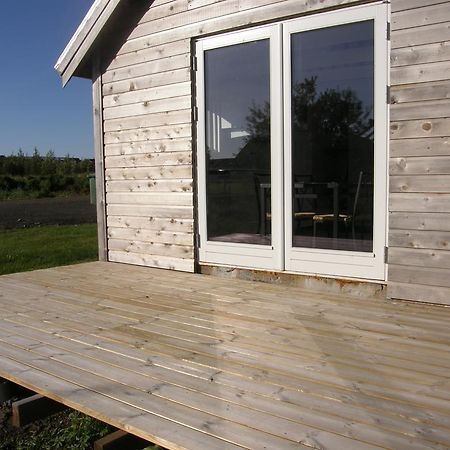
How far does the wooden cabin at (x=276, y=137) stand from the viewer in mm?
3559

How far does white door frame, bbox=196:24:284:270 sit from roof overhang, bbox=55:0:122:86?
43.4 inches

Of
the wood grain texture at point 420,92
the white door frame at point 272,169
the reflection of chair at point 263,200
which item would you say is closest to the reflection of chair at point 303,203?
the white door frame at point 272,169

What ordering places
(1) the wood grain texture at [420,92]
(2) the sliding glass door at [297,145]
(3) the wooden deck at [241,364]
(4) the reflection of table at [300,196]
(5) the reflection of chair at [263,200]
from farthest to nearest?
(5) the reflection of chair at [263,200] → (4) the reflection of table at [300,196] → (2) the sliding glass door at [297,145] → (1) the wood grain texture at [420,92] → (3) the wooden deck at [241,364]

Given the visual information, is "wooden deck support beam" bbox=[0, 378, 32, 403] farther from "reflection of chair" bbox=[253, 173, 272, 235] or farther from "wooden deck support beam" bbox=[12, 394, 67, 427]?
"reflection of chair" bbox=[253, 173, 272, 235]

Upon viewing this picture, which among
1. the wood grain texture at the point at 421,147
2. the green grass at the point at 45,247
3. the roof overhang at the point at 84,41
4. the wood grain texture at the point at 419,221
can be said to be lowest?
the green grass at the point at 45,247

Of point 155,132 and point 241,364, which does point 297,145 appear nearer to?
point 155,132

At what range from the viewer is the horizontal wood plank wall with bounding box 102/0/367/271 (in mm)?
4840

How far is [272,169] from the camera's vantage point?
14.1ft

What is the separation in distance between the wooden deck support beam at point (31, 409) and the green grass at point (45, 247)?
4181mm

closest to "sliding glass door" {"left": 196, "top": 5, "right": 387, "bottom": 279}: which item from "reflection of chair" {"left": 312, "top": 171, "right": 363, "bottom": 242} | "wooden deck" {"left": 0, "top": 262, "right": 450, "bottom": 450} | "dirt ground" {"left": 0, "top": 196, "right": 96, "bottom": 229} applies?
"reflection of chair" {"left": 312, "top": 171, "right": 363, "bottom": 242}

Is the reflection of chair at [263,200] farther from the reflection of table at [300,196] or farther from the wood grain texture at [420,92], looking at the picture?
the wood grain texture at [420,92]

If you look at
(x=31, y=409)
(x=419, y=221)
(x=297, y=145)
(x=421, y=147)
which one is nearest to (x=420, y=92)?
(x=421, y=147)

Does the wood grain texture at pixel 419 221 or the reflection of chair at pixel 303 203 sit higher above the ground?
the reflection of chair at pixel 303 203

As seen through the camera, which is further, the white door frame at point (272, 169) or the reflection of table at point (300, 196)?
the white door frame at point (272, 169)
